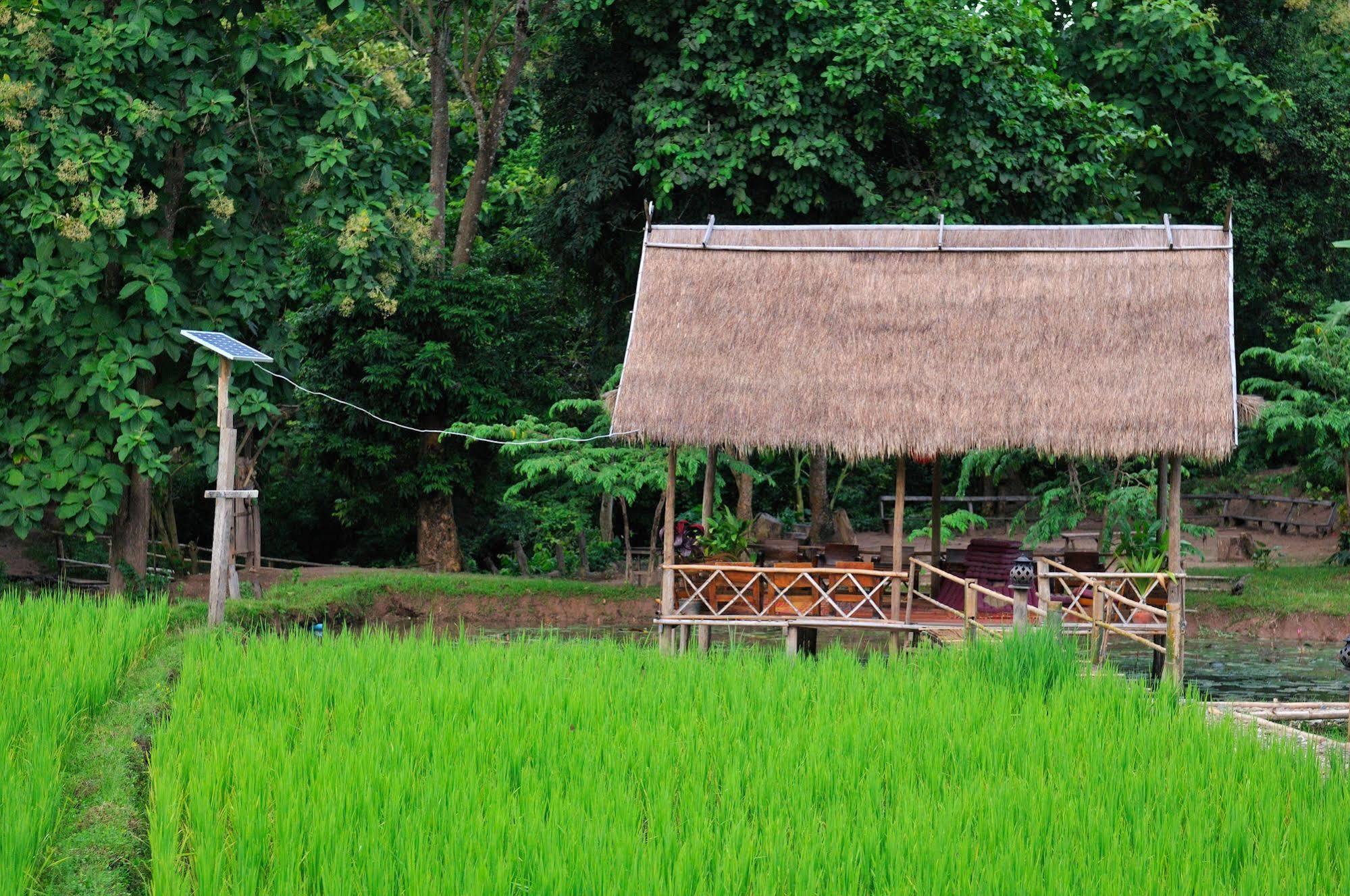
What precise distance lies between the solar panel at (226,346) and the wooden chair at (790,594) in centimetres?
397

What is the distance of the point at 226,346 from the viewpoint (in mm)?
9695

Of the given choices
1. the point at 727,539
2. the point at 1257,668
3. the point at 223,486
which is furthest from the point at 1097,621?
the point at 223,486

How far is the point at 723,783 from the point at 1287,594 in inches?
418

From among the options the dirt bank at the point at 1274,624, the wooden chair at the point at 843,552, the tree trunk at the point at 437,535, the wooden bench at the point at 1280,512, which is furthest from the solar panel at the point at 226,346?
the wooden bench at the point at 1280,512

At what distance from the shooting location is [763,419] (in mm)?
10375

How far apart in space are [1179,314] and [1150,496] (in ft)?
16.0

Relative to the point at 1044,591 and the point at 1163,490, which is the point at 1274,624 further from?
the point at 1044,591

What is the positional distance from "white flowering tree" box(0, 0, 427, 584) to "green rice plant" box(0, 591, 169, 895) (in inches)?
57.8

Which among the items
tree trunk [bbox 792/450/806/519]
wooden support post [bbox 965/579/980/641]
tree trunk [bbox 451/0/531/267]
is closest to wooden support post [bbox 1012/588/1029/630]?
wooden support post [bbox 965/579/980/641]

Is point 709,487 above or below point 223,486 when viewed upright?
above

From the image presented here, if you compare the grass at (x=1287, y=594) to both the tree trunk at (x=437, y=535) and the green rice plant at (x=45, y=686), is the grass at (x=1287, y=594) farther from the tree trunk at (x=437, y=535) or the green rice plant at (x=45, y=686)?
the green rice plant at (x=45, y=686)

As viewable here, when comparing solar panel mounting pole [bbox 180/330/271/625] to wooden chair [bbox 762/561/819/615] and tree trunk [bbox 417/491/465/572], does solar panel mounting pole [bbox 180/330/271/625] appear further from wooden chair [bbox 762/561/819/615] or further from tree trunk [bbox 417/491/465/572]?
tree trunk [bbox 417/491/465/572]

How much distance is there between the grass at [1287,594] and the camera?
1376cm

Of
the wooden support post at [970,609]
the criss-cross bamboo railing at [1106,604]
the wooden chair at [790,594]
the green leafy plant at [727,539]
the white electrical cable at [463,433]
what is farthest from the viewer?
the green leafy plant at [727,539]
